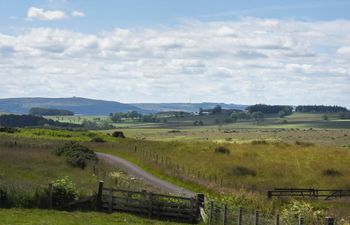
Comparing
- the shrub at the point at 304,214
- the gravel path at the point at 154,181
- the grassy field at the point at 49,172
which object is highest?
the shrub at the point at 304,214

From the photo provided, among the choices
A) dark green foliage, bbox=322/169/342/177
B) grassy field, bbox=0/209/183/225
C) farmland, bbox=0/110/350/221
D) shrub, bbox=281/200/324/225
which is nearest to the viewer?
grassy field, bbox=0/209/183/225

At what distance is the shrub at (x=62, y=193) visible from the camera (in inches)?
1243

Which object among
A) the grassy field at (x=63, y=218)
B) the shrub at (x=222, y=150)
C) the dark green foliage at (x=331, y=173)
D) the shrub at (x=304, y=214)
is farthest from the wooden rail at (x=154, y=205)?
the shrub at (x=222, y=150)

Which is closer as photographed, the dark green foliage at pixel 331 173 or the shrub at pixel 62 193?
the shrub at pixel 62 193

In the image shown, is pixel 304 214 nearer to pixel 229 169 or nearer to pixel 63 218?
pixel 63 218

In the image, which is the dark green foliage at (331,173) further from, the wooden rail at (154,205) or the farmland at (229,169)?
the wooden rail at (154,205)

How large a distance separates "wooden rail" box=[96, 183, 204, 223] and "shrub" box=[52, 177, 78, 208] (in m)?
1.58

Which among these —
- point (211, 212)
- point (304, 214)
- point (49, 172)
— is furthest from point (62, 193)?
point (49, 172)

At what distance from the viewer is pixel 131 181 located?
49656 mm

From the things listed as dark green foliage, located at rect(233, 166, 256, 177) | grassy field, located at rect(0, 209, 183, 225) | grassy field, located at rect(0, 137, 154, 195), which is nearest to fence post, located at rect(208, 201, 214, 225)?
grassy field, located at rect(0, 209, 183, 225)

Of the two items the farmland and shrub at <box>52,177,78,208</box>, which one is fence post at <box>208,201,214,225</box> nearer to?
the farmland

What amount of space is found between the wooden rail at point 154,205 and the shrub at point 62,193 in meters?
1.58

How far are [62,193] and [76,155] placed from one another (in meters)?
33.3

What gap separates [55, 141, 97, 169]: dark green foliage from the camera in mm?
60900
